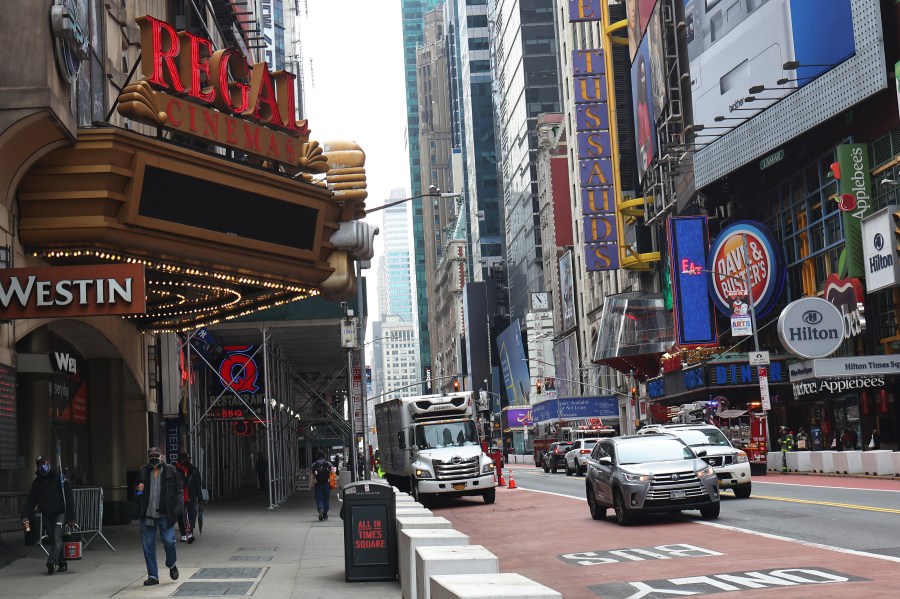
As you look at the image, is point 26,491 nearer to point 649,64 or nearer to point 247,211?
point 247,211

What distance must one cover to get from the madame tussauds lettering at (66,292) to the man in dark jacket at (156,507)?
2348 millimetres

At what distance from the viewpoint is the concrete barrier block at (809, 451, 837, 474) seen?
129ft

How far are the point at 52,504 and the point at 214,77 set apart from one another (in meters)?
8.02

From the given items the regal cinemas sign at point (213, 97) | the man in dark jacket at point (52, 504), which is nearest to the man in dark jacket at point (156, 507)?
the man in dark jacket at point (52, 504)

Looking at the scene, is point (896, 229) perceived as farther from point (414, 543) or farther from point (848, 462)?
point (414, 543)

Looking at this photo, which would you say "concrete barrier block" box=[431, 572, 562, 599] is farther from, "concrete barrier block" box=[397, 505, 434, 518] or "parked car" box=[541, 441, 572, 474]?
"parked car" box=[541, 441, 572, 474]

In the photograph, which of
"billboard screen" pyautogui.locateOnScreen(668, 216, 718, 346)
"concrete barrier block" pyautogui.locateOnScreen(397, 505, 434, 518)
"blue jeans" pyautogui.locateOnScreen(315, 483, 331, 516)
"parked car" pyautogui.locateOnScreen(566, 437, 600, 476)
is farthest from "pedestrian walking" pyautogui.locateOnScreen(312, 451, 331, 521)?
"billboard screen" pyautogui.locateOnScreen(668, 216, 718, 346)

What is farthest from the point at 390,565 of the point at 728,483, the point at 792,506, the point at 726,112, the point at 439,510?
the point at 726,112

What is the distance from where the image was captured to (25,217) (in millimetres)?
18922

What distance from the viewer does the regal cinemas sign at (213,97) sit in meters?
20.1

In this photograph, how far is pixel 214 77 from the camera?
2138 cm

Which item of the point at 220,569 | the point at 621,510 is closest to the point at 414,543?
the point at 220,569

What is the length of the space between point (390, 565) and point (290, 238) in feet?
29.7

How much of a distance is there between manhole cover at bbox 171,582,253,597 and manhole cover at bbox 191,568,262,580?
32.3 inches
